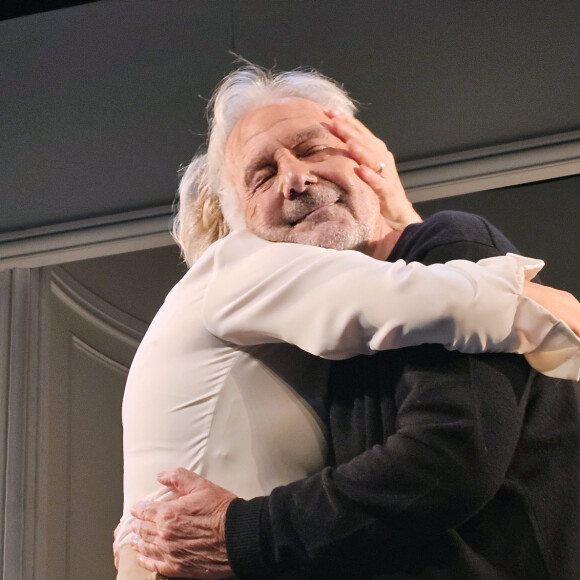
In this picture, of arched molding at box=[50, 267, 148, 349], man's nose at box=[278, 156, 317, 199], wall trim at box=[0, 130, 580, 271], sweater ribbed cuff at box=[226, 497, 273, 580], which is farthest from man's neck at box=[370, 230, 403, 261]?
arched molding at box=[50, 267, 148, 349]

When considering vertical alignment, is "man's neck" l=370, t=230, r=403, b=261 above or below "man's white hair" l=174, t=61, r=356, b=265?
below

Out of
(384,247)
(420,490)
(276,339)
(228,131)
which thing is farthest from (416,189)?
(420,490)

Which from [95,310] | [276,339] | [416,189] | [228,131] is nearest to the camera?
[276,339]

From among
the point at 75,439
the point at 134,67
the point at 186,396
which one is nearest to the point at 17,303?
the point at 75,439

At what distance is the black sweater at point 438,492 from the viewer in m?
1.15

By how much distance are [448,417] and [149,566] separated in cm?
50

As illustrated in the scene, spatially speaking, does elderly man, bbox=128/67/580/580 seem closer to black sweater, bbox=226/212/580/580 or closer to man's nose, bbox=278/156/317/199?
black sweater, bbox=226/212/580/580

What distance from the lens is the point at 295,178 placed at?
1.63m

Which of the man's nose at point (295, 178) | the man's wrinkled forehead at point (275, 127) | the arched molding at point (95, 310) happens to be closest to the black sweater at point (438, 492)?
the man's nose at point (295, 178)

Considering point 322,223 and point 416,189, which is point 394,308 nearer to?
point 322,223

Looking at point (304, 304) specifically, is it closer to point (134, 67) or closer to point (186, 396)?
point (186, 396)

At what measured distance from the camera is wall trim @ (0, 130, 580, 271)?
9.71 feet

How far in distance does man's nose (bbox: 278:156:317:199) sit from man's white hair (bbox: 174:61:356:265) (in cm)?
16

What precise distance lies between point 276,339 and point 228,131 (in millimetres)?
701
